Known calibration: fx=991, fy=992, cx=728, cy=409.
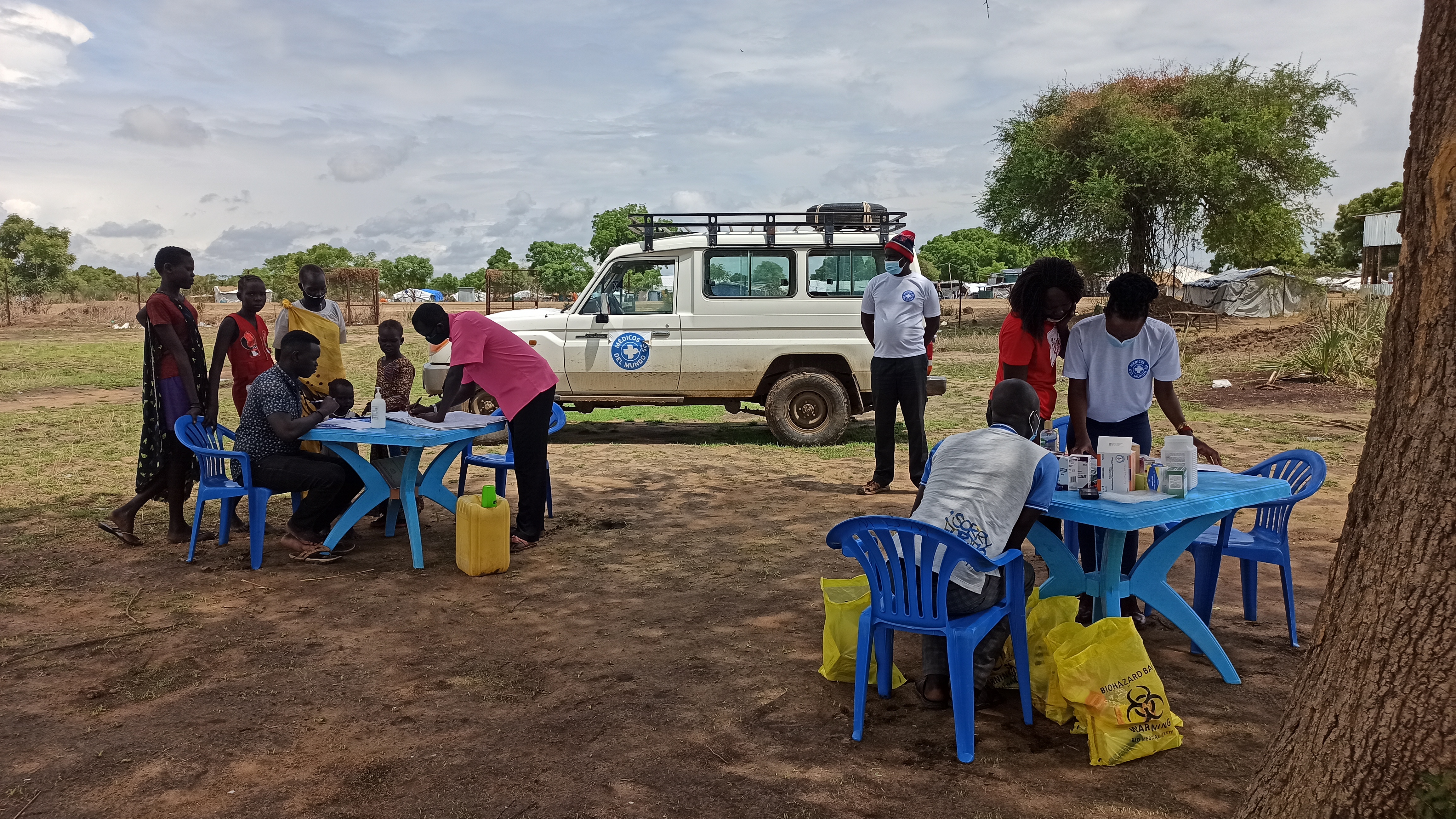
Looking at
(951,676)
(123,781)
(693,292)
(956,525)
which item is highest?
(693,292)

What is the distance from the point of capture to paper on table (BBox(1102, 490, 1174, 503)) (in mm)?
3688

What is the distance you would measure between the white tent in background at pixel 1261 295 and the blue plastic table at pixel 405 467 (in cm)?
2904

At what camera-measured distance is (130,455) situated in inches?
360

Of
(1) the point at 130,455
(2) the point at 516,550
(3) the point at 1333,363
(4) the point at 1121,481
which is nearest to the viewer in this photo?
(4) the point at 1121,481

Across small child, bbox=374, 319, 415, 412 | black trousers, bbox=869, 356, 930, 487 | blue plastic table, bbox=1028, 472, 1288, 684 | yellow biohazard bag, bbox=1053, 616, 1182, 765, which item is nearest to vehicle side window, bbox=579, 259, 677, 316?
black trousers, bbox=869, 356, 930, 487

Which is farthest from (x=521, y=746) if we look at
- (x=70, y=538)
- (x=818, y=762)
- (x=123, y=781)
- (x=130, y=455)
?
(x=130, y=455)

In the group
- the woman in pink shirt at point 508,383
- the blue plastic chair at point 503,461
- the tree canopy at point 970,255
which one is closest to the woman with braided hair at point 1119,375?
the woman in pink shirt at point 508,383

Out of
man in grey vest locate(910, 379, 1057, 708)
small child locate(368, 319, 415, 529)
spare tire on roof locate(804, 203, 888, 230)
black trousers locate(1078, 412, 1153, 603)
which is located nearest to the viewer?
man in grey vest locate(910, 379, 1057, 708)

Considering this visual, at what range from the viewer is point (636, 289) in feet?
32.0

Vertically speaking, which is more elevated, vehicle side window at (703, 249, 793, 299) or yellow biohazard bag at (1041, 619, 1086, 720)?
vehicle side window at (703, 249, 793, 299)

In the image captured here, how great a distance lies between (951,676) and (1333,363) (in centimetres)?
1245

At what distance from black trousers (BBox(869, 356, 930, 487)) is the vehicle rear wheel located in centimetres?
199

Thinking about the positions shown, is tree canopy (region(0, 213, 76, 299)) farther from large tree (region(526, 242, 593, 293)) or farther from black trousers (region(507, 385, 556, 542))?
black trousers (region(507, 385, 556, 542))

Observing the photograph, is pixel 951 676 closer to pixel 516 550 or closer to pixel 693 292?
pixel 516 550
